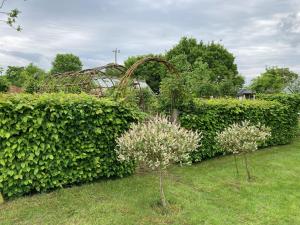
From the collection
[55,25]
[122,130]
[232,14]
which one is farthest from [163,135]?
[232,14]

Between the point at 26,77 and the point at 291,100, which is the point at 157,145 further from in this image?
the point at 26,77

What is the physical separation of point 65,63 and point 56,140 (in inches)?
1759

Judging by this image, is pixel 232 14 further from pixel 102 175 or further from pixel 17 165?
pixel 17 165

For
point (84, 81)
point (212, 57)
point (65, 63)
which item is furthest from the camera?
point (65, 63)

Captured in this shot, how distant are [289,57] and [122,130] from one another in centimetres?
1293

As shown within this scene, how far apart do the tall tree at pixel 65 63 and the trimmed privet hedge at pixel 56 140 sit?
42949 mm

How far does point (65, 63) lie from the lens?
47.1 meters

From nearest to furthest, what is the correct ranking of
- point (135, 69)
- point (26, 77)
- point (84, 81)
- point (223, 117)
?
point (135, 69) < point (223, 117) < point (84, 81) < point (26, 77)

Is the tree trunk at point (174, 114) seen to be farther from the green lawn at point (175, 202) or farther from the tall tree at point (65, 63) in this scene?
the tall tree at point (65, 63)

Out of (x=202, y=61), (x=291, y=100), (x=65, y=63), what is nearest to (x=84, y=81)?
(x=291, y=100)

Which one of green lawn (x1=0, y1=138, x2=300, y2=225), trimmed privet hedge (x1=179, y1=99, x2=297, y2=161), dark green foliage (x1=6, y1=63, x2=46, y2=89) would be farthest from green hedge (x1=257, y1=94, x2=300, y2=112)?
dark green foliage (x1=6, y1=63, x2=46, y2=89)

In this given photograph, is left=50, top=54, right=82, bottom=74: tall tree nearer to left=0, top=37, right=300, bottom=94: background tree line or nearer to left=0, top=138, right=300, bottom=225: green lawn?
left=0, top=37, right=300, bottom=94: background tree line

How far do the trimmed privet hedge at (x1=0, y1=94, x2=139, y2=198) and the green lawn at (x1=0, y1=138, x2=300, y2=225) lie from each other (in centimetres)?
25

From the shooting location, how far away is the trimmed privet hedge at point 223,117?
292 inches
